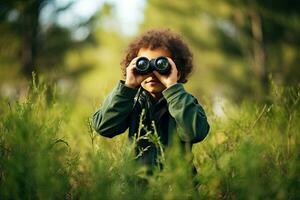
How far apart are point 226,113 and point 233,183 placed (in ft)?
3.54

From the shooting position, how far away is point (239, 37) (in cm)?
1238

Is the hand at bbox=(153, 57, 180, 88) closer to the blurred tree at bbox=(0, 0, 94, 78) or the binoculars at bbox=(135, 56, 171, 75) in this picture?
the binoculars at bbox=(135, 56, 171, 75)

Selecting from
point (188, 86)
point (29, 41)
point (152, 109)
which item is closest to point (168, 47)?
point (152, 109)

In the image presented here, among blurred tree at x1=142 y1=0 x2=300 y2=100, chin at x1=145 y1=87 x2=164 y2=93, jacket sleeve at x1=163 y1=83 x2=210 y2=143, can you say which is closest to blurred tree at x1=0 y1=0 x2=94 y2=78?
blurred tree at x1=142 y1=0 x2=300 y2=100

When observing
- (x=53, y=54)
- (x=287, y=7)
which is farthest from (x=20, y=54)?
(x=287, y=7)

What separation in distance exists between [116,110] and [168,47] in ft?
1.76

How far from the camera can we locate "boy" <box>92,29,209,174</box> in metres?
1.95

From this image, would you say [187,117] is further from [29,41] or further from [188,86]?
[188,86]

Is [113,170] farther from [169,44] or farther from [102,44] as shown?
[102,44]

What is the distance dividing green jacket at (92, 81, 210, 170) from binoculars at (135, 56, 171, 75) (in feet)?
0.31

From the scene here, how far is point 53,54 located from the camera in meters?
12.2

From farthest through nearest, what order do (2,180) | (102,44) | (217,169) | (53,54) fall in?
(102,44), (53,54), (2,180), (217,169)

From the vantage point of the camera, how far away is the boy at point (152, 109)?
195 cm

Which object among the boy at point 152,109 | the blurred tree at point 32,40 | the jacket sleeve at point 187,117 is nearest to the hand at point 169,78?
the boy at point 152,109
